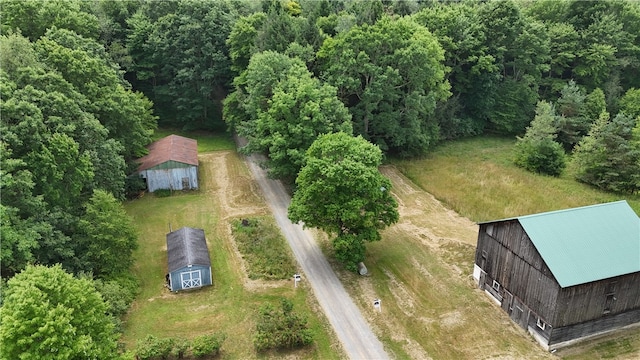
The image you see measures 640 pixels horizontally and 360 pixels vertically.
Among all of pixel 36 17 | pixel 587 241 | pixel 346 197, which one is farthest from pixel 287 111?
pixel 36 17

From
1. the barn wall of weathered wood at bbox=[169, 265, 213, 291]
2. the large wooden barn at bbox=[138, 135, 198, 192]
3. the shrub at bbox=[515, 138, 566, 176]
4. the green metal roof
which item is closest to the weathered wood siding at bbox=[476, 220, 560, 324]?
the green metal roof

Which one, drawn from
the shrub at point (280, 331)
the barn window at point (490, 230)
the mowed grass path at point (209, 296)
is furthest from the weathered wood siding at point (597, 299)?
the shrub at point (280, 331)

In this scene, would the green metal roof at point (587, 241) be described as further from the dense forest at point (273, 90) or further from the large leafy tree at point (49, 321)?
the large leafy tree at point (49, 321)

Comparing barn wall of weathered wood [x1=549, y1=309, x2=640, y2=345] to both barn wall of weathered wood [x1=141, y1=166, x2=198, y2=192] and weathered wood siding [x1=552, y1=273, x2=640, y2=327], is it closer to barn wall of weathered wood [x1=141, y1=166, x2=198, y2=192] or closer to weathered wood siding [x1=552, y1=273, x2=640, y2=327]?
weathered wood siding [x1=552, y1=273, x2=640, y2=327]

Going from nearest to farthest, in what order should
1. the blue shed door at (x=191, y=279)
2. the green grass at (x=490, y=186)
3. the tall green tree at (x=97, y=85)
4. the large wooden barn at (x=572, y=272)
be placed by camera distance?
the large wooden barn at (x=572, y=272), the blue shed door at (x=191, y=279), the tall green tree at (x=97, y=85), the green grass at (x=490, y=186)

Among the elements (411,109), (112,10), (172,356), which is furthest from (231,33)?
(172,356)

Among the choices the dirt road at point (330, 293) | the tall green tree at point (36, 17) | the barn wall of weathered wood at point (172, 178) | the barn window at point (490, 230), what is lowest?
the dirt road at point (330, 293)
